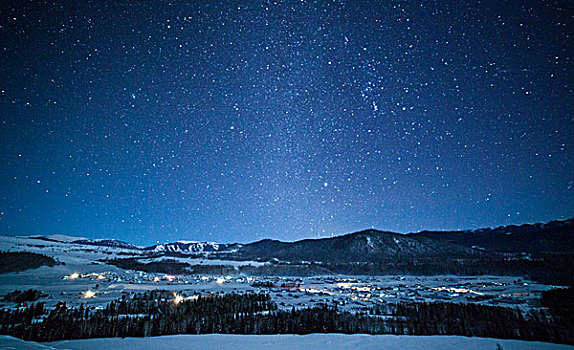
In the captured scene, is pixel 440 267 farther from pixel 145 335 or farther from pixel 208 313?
pixel 145 335

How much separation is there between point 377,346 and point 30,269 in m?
85.0

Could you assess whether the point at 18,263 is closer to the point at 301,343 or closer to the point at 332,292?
the point at 332,292

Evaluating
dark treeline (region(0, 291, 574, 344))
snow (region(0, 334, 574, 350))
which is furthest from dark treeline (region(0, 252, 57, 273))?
snow (region(0, 334, 574, 350))

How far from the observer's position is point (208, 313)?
98.7 feet

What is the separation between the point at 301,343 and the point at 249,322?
1013 cm

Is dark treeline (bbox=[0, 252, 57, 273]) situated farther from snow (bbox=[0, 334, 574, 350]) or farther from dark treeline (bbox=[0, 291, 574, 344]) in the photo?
snow (bbox=[0, 334, 574, 350])

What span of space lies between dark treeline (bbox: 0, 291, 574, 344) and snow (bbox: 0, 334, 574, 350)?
2.84m

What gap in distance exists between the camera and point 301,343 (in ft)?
55.0

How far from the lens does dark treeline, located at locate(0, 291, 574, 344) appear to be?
805 inches

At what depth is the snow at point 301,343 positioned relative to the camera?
1576 cm

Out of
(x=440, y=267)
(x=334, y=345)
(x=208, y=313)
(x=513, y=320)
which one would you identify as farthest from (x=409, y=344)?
(x=440, y=267)

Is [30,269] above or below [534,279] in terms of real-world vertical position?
above

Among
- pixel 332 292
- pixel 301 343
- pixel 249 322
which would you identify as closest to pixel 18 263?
pixel 332 292

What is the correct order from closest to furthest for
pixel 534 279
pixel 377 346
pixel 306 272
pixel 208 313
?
pixel 377 346 → pixel 208 313 → pixel 534 279 → pixel 306 272
